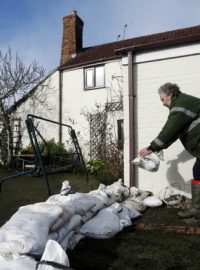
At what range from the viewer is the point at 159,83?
654cm

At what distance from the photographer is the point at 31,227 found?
2.82 m

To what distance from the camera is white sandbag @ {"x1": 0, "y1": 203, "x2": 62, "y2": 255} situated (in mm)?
2570

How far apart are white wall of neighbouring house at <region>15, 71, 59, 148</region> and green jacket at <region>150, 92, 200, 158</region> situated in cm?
1040

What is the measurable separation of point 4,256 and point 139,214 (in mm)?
2758

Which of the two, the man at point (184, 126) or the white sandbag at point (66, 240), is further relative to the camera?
the man at point (184, 126)

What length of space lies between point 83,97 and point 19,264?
12.1 m

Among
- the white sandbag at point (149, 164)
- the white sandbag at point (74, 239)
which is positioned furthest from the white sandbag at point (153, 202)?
the white sandbag at point (74, 239)

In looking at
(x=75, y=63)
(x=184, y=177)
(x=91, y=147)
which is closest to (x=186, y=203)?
(x=184, y=177)

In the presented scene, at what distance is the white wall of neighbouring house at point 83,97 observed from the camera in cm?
1348

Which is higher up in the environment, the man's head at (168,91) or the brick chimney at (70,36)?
the brick chimney at (70,36)

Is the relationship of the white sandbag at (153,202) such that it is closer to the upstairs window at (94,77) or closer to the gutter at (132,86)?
the gutter at (132,86)

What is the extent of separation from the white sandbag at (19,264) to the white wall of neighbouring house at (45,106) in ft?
40.1

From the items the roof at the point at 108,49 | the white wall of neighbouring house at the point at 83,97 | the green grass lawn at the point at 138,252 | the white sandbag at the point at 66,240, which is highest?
the roof at the point at 108,49

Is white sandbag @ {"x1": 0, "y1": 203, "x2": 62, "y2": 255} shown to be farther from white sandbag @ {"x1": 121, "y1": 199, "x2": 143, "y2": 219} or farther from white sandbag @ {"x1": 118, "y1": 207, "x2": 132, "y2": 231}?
white sandbag @ {"x1": 121, "y1": 199, "x2": 143, "y2": 219}
